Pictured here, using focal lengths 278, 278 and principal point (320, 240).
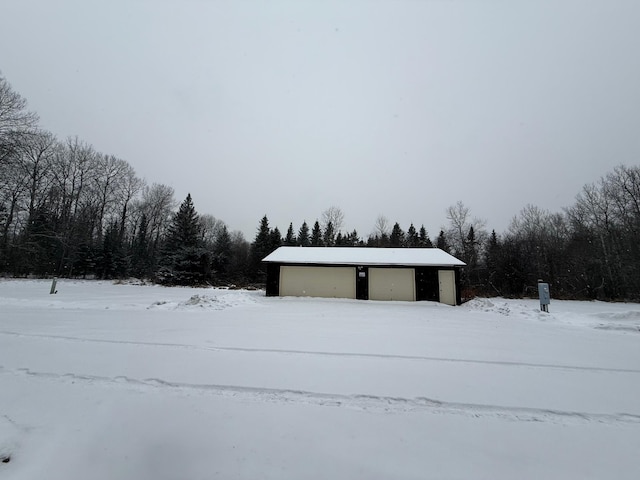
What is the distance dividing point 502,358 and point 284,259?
1347cm

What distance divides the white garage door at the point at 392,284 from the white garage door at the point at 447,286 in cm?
158

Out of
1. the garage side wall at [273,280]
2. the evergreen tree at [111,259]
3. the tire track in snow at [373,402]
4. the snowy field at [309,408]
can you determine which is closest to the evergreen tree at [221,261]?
the evergreen tree at [111,259]

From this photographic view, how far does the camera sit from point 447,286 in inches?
650

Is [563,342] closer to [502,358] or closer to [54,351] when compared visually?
→ [502,358]

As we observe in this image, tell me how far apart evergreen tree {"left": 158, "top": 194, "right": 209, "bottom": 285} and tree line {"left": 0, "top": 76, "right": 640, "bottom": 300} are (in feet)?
0.32

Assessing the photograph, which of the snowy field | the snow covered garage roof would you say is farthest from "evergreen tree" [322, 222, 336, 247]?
the snowy field

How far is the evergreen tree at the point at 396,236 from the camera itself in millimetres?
40516

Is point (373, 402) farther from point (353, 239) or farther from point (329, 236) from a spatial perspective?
point (353, 239)

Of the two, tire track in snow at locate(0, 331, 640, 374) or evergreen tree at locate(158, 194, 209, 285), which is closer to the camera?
tire track in snow at locate(0, 331, 640, 374)

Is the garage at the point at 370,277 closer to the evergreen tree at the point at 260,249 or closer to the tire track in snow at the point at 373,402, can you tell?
the tire track in snow at the point at 373,402

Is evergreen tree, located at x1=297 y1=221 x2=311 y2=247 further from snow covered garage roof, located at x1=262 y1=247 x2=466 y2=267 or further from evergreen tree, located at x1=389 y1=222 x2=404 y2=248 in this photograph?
snow covered garage roof, located at x1=262 y1=247 x2=466 y2=267

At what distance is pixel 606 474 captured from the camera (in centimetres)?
235

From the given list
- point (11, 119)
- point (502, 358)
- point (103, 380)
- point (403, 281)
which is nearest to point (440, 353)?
point (502, 358)

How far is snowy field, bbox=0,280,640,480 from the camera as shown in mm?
2418
